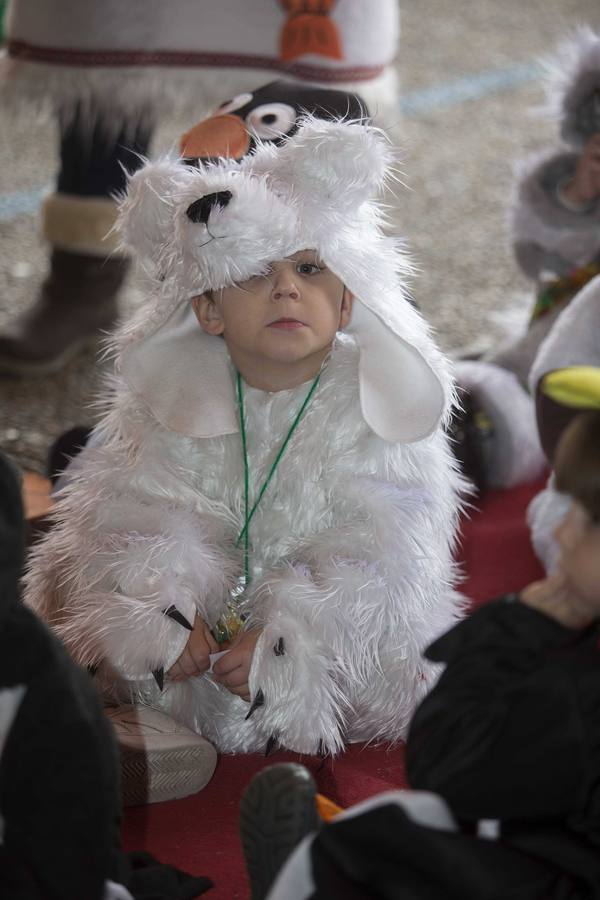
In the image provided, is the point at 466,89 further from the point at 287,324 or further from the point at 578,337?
the point at 287,324

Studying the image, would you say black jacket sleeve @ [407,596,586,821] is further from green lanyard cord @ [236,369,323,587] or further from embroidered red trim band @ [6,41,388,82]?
embroidered red trim band @ [6,41,388,82]

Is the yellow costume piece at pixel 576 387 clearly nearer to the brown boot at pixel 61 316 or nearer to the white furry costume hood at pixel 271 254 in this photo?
the white furry costume hood at pixel 271 254

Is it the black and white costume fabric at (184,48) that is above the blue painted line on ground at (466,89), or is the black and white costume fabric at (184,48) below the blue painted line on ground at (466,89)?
above

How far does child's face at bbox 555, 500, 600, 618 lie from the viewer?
76cm

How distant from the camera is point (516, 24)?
3979 mm

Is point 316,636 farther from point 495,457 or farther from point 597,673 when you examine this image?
point 495,457

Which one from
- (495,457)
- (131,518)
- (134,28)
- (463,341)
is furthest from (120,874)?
(463,341)

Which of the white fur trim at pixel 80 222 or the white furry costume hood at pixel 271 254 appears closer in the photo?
the white furry costume hood at pixel 271 254

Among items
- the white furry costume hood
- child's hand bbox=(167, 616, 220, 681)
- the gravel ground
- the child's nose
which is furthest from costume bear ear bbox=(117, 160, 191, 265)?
child's hand bbox=(167, 616, 220, 681)

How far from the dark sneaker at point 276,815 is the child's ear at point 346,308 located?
1.58 ft

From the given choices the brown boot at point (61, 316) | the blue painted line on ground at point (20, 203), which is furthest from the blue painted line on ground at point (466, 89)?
the brown boot at point (61, 316)

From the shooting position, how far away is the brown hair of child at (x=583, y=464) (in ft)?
2.53

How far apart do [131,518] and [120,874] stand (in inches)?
15.5

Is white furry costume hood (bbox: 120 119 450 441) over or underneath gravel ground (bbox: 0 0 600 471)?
over
